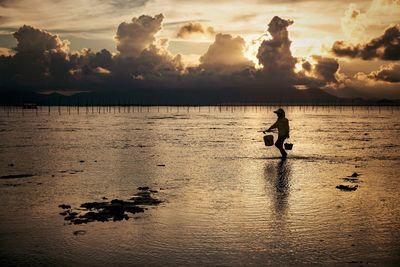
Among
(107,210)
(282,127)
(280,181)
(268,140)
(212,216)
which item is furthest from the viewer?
(268,140)

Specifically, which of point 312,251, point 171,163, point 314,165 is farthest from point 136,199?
point 314,165

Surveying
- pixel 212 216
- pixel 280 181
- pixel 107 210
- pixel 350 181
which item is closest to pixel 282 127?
pixel 350 181

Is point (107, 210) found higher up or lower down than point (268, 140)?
lower down

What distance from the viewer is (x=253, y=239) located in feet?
28.3

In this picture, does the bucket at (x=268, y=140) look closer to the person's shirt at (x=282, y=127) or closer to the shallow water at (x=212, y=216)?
the person's shirt at (x=282, y=127)

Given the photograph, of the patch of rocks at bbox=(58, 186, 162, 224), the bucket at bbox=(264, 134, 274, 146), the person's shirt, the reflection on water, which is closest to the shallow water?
the reflection on water

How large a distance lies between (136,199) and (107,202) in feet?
2.67

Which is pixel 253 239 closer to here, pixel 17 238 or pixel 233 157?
pixel 17 238

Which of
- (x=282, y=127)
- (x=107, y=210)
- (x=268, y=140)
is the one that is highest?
(x=282, y=127)

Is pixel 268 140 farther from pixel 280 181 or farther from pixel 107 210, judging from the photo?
pixel 107 210

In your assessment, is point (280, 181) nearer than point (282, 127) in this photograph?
Yes

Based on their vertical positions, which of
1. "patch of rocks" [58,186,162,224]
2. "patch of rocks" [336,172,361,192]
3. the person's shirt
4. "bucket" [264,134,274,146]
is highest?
the person's shirt

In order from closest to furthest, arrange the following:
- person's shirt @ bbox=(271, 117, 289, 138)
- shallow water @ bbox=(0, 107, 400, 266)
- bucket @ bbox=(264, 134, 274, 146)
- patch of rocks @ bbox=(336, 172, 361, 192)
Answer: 1. shallow water @ bbox=(0, 107, 400, 266)
2. patch of rocks @ bbox=(336, 172, 361, 192)
3. person's shirt @ bbox=(271, 117, 289, 138)
4. bucket @ bbox=(264, 134, 274, 146)

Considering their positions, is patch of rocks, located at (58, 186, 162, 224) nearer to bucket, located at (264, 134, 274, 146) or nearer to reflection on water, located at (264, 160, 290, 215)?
reflection on water, located at (264, 160, 290, 215)
